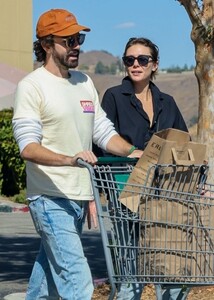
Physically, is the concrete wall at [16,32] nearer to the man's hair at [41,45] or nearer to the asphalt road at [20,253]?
the asphalt road at [20,253]

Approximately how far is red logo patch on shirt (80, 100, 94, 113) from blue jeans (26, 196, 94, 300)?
1.84 feet

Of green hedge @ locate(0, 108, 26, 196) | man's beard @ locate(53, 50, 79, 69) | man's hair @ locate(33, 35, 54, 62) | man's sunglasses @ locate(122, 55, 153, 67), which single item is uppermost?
man's hair @ locate(33, 35, 54, 62)

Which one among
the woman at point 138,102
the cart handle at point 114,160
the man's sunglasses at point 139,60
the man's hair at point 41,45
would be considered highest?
the man's hair at point 41,45

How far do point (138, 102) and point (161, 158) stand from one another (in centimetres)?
110

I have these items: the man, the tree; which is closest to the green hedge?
the tree

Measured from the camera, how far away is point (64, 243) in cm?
562

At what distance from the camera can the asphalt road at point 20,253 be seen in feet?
32.7

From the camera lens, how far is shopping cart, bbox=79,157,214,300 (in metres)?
5.64

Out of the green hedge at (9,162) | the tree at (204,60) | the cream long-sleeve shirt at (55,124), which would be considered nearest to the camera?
the cream long-sleeve shirt at (55,124)

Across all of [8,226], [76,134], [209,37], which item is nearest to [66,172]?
[76,134]

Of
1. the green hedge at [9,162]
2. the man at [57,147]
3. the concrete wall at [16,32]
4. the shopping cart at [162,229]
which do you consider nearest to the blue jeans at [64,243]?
the man at [57,147]

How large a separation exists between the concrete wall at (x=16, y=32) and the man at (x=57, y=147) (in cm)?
2029

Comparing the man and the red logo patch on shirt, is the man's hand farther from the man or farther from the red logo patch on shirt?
the red logo patch on shirt

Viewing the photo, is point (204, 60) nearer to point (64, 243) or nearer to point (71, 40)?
point (71, 40)
